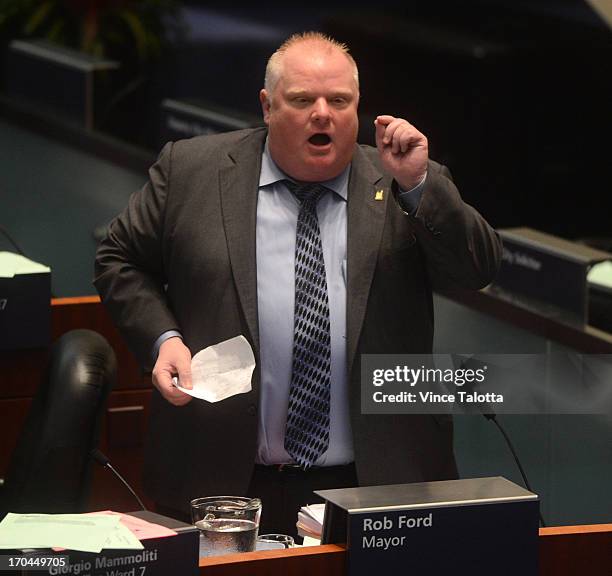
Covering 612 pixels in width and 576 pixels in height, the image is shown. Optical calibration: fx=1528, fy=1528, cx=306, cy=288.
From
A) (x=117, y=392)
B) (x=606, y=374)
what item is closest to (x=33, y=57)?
(x=117, y=392)

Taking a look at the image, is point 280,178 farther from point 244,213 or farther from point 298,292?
point 298,292

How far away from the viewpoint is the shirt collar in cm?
297

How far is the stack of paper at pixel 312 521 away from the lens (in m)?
2.35

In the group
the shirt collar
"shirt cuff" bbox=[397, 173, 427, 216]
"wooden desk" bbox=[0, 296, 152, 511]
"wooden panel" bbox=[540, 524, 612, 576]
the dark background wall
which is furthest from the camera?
the dark background wall

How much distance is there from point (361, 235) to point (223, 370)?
0.48m

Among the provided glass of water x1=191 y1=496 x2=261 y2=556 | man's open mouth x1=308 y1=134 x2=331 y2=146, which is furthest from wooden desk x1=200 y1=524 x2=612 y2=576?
man's open mouth x1=308 y1=134 x2=331 y2=146

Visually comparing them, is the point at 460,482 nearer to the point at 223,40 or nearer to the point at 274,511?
the point at 274,511

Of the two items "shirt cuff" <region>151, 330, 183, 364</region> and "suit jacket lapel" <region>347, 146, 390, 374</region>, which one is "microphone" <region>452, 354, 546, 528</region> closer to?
"suit jacket lapel" <region>347, 146, 390, 374</region>

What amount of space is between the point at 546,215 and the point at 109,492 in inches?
183

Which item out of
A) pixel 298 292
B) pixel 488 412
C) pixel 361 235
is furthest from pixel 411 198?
pixel 488 412

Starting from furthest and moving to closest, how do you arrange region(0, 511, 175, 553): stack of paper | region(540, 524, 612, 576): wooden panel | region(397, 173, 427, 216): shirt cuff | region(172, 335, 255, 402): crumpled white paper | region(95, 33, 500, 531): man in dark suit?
region(95, 33, 500, 531): man in dark suit → region(397, 173, 427, 216): shirt cuff → region(172, 335, 255, 402): crumpled white paper → region(540, 524, 612, 576): wooden panel → region(0, 511, 175, 553): stack of paper

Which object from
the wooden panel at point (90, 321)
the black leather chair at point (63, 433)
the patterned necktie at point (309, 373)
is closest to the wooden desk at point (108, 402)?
the wooden panel at point (90, 321)

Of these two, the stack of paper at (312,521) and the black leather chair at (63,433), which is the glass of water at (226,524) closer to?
the stack of paper at (312,521)

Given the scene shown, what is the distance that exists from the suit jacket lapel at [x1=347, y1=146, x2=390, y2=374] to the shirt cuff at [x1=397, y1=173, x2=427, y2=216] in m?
→ 0.14
